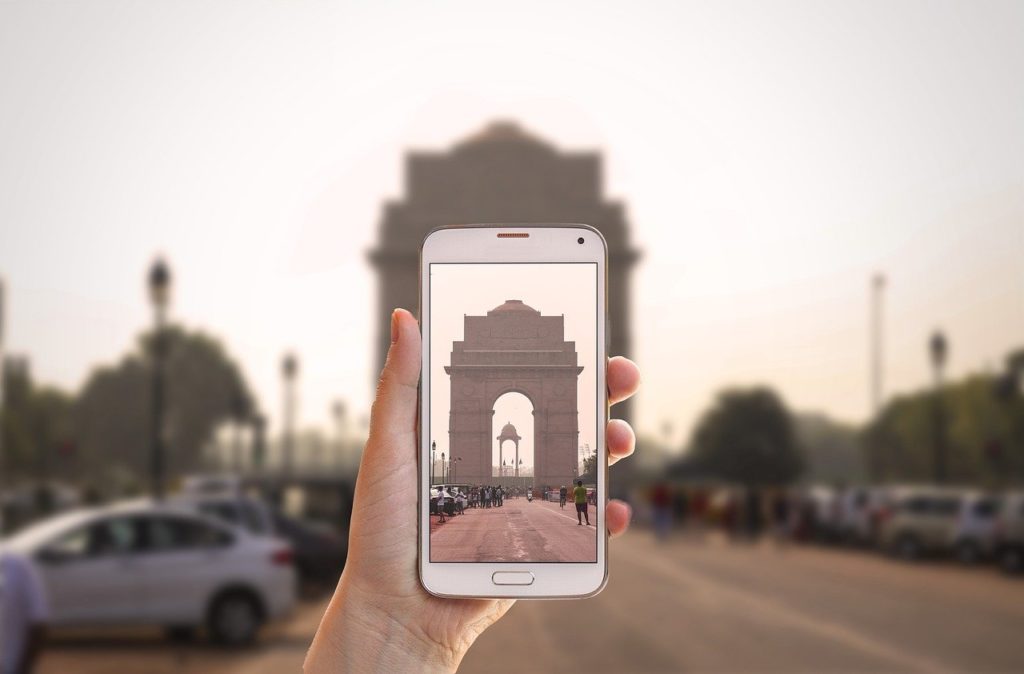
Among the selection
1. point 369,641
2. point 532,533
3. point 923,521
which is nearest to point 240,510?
point 532,533

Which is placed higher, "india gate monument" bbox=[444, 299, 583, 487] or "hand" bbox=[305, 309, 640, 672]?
"india gate monument" bbox=[444, 299, 583, 487]

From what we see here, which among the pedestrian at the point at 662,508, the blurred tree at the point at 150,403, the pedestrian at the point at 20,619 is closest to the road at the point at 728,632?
the pedestrian at the point at 20,619

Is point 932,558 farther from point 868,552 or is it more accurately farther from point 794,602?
point 794,602

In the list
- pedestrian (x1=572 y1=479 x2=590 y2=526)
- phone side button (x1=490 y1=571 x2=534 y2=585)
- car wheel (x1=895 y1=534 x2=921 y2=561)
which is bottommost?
car wheel (x1=895 y1=534 x2=921 y2=561)

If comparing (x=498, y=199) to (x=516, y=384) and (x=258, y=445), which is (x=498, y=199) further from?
(x=516, y=384)

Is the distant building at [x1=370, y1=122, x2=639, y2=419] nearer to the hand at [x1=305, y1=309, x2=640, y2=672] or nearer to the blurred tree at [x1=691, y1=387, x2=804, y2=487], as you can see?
the blurred tree at [x1=691, y1=387, x2=804, y2=487]

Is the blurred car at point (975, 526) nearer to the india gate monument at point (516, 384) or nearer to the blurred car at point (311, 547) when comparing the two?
the blurred car at point (311, 547)

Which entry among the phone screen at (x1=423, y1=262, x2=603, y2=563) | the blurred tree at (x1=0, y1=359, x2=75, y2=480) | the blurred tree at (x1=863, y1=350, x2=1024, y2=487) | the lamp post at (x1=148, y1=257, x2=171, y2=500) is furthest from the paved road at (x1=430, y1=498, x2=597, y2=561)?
the blurred tree at (x1=863, y1=350, x2=1024, y2=487)

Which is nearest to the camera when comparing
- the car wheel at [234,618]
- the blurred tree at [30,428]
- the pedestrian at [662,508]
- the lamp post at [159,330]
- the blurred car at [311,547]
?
the car wheel at [234,618]
